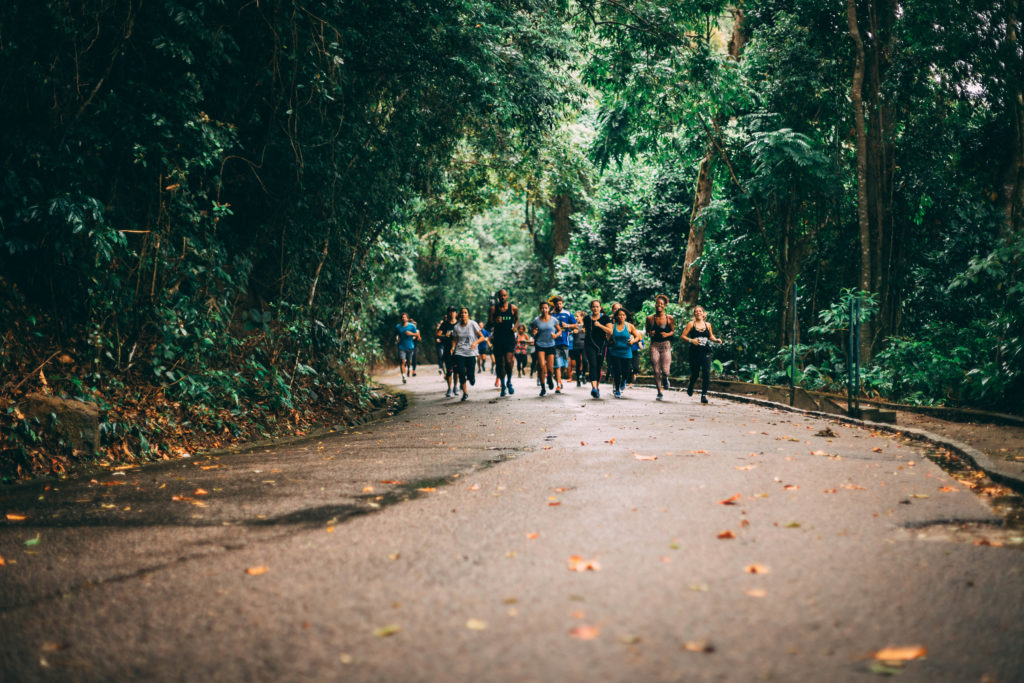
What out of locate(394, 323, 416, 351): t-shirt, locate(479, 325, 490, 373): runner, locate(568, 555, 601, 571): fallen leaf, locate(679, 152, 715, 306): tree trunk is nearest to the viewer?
locate(568, 555, 601, 571): fallen leaf

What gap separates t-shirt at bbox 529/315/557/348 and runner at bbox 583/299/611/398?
2.41ft

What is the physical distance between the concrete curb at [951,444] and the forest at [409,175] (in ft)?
4.58

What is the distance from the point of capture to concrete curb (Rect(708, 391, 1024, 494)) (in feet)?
24.1

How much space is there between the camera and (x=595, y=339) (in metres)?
18.6

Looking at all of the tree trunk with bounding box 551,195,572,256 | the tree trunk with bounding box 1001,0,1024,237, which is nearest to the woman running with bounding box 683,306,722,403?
Answer: the tree trunk with bounding box 1001,0,1024,237

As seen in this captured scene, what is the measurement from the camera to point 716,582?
173 inches

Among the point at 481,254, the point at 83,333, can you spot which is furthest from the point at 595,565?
the point at 481,254

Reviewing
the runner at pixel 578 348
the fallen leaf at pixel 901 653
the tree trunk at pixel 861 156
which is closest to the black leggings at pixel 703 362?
the tree trunk at pixel 861 156

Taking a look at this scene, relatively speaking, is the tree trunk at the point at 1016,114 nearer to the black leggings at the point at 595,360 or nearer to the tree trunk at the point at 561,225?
the black leggings at the point at 595,360

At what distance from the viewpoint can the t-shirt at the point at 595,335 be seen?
18.3m

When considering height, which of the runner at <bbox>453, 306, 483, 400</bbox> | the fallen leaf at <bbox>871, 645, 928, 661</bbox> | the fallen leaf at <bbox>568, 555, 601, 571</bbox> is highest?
the runner at <bbox>453, 306, 483, 400</bbox>

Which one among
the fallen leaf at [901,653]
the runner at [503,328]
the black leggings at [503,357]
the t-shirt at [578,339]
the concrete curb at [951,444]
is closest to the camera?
the fallen leaf at [901,653]

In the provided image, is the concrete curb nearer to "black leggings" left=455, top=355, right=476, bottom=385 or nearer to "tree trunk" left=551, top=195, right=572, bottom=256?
"black leggings" left=455, top=355, right=476, bottom=385

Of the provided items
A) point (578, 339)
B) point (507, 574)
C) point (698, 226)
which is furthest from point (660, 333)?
point (507, 574)
